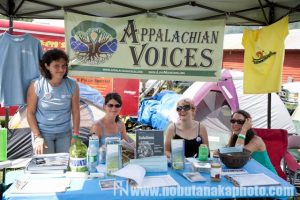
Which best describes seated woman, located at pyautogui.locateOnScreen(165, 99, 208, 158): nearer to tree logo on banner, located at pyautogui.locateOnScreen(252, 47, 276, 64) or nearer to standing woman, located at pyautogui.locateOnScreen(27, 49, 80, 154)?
standing woman, located at pyautogui.locateOnScreen(27, 49, 80, 154)

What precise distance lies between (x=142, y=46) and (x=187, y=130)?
126 cm

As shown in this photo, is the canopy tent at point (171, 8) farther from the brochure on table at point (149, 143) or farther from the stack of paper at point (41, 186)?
the stack of paper at point (41, 186)

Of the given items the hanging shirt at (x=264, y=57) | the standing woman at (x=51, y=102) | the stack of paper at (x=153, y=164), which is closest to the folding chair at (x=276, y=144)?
the hanging shirt at (x=264, y=57)

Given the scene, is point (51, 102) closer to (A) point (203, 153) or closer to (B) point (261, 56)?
(A) point (203, 153)

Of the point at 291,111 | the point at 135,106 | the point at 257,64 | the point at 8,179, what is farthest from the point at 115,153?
the point at 291,111

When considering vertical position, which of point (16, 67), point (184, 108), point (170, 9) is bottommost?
point (184, 108)

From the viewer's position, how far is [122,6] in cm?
380

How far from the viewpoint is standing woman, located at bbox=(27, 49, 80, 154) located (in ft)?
9.37

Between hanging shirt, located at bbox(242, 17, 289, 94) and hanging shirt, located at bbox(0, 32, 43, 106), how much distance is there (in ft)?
8.15

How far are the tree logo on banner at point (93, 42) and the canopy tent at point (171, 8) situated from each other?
0.23m

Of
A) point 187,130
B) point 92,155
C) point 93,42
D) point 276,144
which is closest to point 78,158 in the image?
point 92,155

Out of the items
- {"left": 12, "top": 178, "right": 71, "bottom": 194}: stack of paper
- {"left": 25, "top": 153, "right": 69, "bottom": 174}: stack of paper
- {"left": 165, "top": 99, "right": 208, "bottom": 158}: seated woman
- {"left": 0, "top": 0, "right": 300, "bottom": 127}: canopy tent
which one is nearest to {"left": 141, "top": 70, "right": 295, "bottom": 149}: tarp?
{"left": 0, "top": 0, "right": 300, "bottom": 127}: canopy tent

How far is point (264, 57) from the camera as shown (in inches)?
155

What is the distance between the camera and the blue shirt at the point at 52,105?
2875 millimetres
